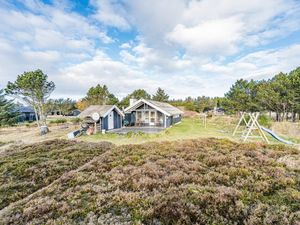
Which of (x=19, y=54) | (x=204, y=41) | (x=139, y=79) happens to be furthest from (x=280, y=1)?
(x=139, y=79)

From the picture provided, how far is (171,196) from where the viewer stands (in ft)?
13.0

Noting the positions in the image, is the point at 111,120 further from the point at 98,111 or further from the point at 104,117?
the point at 98,111

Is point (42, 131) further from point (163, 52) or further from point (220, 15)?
Result: point (220, 15)

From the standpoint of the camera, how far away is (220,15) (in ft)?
44.0

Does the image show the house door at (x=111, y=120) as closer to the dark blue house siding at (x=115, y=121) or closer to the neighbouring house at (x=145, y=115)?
the dark blue house siding at (x=115, y=121)

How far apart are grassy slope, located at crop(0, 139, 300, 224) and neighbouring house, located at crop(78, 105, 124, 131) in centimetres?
1259

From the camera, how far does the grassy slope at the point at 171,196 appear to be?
323 centimetres

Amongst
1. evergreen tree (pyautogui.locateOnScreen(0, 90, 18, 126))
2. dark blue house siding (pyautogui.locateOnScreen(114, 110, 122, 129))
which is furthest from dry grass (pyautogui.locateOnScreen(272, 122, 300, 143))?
evergreen tree (pyautogui.locateOnScreen(0, 90, 18, 126))

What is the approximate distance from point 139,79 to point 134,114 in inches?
828

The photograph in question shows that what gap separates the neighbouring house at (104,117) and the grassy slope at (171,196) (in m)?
12.6

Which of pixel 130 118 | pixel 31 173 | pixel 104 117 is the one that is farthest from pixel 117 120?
pixel 31 173

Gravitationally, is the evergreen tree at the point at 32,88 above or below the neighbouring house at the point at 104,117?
above

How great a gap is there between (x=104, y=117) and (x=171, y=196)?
16097mm

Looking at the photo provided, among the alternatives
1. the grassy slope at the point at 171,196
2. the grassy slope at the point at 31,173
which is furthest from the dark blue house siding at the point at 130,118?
the grassy slope at the point at 171,196
